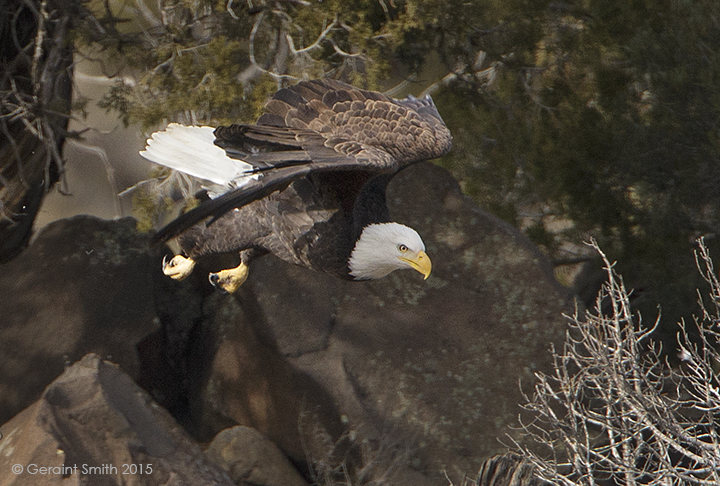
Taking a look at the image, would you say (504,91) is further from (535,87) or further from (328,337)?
(328,337)

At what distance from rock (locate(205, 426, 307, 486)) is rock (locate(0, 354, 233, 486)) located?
71 cm

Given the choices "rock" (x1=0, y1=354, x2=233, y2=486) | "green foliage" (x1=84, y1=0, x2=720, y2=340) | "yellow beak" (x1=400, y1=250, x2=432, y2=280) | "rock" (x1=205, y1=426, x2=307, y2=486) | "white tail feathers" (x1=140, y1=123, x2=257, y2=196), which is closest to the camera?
"yellow beak" (x1=400, y1=250, x2=432, y2=280)

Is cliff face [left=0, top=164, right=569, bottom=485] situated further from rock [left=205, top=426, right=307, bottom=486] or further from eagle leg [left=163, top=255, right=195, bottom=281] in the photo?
eagle leg [left=163, top=255, right=195, bottom=281]

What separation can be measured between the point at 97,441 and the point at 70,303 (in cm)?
134

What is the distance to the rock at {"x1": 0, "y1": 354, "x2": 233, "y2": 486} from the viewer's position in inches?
102

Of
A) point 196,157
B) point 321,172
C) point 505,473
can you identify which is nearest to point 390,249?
point 321,172

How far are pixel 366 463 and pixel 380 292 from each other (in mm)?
884

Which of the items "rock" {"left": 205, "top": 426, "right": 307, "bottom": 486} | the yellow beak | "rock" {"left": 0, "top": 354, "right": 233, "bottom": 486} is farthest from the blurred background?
the yellow beak

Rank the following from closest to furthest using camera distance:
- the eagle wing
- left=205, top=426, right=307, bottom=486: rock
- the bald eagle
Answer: the eagle wing
the bald eagle
left=205, top=426, right=307, bottom=486: rock

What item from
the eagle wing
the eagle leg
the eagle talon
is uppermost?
the eagle wing

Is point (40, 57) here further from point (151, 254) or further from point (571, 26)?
point (571, 26)

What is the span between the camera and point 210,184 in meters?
2.71

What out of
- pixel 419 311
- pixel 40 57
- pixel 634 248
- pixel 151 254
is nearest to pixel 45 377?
A: pixel 151 254

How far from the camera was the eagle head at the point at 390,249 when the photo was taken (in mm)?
2246
